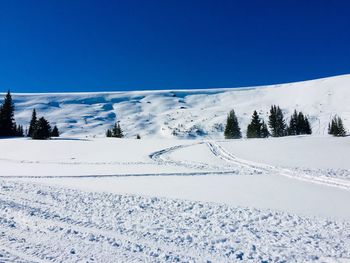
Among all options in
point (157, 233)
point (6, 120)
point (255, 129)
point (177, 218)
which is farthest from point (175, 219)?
point (255, 129)

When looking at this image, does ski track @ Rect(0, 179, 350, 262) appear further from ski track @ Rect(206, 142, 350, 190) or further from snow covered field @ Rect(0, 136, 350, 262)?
ski track @ Rect(206, 142, 350, 190)

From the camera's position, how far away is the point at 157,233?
8.90 meters

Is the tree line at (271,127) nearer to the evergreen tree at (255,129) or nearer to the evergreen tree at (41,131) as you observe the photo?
the evergreen tree at (255,129)

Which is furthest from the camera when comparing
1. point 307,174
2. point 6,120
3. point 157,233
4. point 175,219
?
point 6,120

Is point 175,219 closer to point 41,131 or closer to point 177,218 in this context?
point 177,218

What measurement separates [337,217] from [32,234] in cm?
950

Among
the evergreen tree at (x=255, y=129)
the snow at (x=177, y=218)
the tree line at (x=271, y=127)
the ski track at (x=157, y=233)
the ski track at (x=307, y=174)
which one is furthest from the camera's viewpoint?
the tree line at (x=271, y=127)

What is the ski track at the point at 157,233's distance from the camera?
739 cm

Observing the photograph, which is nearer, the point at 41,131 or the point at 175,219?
the point at 175,219

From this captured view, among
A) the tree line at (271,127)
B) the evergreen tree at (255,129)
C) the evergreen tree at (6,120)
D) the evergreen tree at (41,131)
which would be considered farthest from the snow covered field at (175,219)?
the tree line at (271,127)

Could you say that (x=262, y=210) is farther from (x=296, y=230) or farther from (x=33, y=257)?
(x=33, y=257)

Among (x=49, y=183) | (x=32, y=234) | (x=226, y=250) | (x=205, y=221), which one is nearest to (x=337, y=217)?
(x=205, y=221)

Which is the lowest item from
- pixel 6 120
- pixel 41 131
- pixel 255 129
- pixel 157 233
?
pixel 157 233

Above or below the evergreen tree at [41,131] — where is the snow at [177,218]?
below
